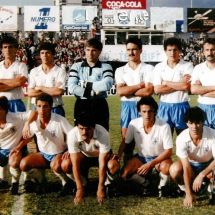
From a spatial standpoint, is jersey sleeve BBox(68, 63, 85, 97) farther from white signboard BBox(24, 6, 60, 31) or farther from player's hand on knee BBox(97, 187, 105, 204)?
white signboard BBox(24, 6, 60, 31)

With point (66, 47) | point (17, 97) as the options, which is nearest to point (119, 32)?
point (66, 47)

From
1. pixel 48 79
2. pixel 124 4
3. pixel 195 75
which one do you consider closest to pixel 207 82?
pixel 195 75

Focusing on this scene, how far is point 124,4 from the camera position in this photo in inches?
1569

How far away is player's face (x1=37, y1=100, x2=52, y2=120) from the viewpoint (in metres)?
5.57

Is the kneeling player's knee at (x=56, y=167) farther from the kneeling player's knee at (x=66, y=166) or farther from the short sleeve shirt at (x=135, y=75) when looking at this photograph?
the short sleeve shirt at (x=135, y=75)

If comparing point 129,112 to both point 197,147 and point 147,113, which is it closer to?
point 147,113

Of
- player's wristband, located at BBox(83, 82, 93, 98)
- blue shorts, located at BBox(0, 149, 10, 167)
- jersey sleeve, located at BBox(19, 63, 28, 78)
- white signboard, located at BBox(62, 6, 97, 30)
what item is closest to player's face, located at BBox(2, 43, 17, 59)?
jersey sleeve, located at BBox(19, 63, 28, 78)

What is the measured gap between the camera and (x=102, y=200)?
17.6 ft

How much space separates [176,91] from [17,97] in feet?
7.57

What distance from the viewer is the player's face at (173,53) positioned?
6.04 metres

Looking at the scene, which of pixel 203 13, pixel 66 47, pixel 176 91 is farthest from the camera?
pixel 203 13

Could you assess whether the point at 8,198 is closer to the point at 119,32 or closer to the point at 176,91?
the point at 176,91

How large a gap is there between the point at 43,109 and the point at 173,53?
1913 mm

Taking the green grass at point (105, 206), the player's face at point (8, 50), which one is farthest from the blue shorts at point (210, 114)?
the player's face at point (8, 50)
